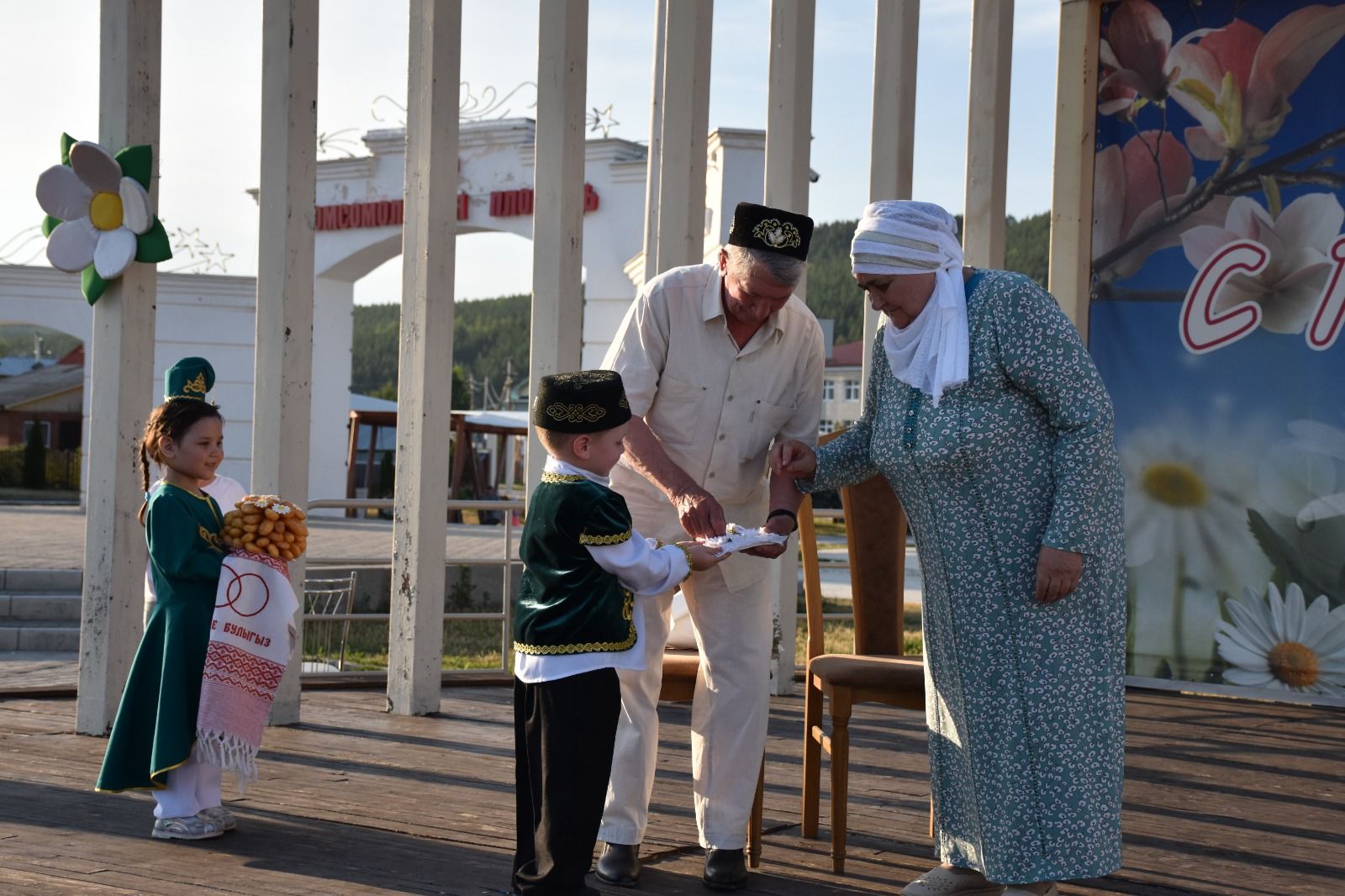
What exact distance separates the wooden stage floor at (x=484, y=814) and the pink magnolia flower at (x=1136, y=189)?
2.19 m

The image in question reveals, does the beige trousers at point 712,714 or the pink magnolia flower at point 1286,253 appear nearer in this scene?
the beige trousers at point 712,714

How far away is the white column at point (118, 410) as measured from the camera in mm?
4906

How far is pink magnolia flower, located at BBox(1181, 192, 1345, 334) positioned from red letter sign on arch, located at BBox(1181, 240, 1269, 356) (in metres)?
0.02

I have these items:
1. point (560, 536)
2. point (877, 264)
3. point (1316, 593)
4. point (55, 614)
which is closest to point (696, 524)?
point (560, 536)

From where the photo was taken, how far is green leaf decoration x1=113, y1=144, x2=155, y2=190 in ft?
16.0

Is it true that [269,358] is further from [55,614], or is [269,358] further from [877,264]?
[55,614]

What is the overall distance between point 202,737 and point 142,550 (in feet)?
5.06

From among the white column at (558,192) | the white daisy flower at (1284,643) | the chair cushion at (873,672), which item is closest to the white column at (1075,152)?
the white daisy flower at (1284,643)

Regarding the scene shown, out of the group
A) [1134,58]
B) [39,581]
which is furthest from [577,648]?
[39,581]

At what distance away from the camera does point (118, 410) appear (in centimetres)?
491

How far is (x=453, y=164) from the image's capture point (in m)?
5.65

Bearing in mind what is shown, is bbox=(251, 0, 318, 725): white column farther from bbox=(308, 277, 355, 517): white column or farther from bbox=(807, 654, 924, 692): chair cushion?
bbox=(308, 277, 355, 517): white column

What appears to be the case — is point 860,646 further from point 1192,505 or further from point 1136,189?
point 1136,189

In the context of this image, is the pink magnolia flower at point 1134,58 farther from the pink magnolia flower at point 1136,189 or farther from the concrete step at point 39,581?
the concrete step at point 39,581
